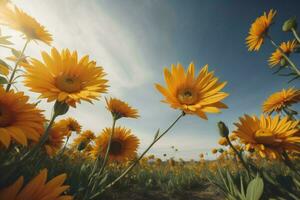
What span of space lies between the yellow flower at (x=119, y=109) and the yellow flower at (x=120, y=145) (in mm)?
608

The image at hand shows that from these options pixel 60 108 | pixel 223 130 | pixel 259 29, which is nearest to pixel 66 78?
pixel 60 108

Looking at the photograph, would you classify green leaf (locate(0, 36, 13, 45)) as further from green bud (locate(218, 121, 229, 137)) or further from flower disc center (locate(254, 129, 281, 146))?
flower disc center (locate(254, 129, 281, 146))

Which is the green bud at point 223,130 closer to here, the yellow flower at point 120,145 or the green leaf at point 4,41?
the yellow flower at point 120,145

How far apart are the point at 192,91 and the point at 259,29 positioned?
12.1 feet

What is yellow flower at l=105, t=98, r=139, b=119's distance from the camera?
2.71 metres

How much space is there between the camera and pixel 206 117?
1480mm

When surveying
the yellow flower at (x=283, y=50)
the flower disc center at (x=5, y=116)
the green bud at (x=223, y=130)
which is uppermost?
the yellow flower at (x=283, y=50)

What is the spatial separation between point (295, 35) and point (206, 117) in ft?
10.7

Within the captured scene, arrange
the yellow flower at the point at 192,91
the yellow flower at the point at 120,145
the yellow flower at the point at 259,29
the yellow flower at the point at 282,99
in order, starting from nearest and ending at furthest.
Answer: the yellow flower at the point at 192,91
the yellow flower at the point at 120,145
the yellow flower at the point at 282,99
the yellow flower at the point at 259,29

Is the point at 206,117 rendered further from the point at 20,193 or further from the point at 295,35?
the point at 295,35

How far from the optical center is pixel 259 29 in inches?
190

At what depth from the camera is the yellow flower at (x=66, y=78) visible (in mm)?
1307

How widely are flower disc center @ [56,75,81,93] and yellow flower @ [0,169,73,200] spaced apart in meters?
0.86

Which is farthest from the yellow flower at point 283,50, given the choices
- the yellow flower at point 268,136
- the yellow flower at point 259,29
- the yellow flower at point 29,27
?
the yellow flower at point 29,27
